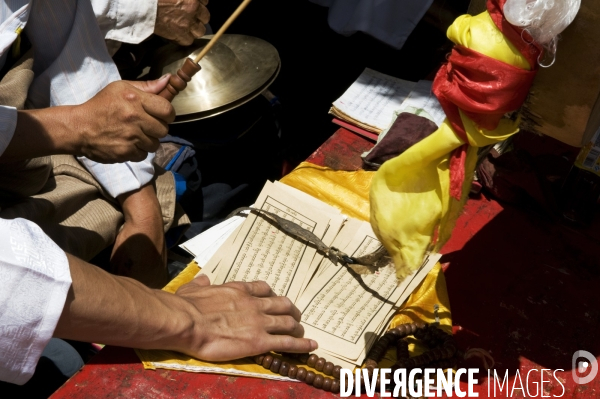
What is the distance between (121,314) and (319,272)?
0.48 metres

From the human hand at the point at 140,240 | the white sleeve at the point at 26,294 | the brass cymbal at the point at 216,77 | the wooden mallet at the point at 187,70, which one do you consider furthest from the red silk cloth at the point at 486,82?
the brass cymbal at the point at 216,77

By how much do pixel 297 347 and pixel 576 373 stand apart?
0.57 m

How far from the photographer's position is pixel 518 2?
811mm

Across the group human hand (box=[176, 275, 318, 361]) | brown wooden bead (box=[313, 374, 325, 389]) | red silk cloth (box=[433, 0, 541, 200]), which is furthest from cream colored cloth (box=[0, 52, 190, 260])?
red silk cloth (box=[433, 0, 541, 200])

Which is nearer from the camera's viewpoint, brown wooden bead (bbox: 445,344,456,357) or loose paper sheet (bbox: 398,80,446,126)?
brown wooden bead (bbox: 445,344,456,357)

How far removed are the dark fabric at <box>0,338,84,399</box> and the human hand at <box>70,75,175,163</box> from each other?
465 mm

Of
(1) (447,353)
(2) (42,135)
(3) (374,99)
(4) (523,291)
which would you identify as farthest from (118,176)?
(4) (523,291)

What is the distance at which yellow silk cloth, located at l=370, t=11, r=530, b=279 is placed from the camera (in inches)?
37.4

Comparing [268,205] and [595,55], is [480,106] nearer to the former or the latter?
[595,55]

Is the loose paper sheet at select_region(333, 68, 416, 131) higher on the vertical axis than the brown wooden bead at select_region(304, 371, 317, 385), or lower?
higher

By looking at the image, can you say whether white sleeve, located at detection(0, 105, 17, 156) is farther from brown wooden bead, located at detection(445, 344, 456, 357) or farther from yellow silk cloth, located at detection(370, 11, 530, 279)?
brown wooden bead, located at detection(445, 344, 456, 357)

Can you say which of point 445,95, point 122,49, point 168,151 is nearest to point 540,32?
point 445,95

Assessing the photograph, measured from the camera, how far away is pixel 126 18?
5.54ft

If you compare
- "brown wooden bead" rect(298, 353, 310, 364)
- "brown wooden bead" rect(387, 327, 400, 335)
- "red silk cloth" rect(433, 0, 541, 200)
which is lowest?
"brown wooden bead" rect(298, 353, 310, 364)
